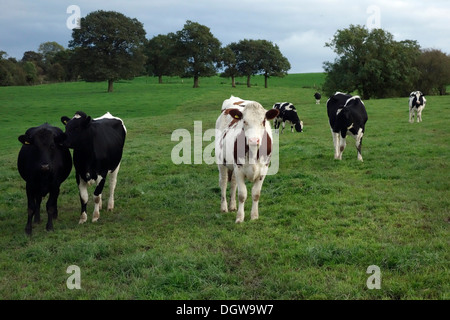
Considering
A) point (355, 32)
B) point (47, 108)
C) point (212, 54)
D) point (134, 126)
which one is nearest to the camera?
point (134, 126)

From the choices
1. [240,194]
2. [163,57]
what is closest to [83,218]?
[240,194]

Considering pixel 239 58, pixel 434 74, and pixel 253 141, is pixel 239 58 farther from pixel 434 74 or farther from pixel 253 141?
pixel 253 141

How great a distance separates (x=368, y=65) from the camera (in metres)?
49.2

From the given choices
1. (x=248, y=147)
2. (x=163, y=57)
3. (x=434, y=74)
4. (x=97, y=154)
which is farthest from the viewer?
(x=163, y=57)

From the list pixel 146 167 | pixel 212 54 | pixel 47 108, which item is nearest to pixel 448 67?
pixel 212 54

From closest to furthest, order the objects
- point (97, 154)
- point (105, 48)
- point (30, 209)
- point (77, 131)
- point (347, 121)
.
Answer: point (30, 209) → point (77, 131) → point (97, 154) → point (347, 121) → point (105, 48)

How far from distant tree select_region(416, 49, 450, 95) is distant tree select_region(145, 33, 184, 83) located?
123 ft

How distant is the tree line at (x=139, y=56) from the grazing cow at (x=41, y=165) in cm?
5116

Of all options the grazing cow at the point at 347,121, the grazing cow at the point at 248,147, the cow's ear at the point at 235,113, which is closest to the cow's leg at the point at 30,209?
the grazing cow at the point at 248,147

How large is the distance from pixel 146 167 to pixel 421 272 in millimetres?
10300

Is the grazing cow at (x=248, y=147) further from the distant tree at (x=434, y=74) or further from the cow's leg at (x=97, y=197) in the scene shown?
the distant tree at (x=434, y=74)

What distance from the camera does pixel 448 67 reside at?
59.3m

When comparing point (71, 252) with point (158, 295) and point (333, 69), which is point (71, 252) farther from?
point (333, 69)

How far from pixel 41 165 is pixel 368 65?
48190 millimetres
